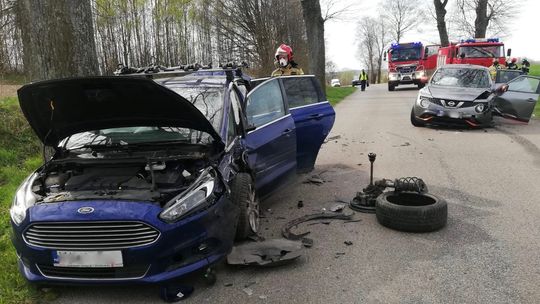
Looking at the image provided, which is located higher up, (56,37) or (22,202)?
(56,37)

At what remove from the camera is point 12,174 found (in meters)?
7.36

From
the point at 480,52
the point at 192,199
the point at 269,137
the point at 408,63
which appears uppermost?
the point at 480,52

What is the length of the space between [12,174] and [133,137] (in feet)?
11.9

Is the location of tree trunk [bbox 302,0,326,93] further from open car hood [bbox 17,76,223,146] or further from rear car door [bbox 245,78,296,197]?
open car hood [bbox 17,76,223,146]

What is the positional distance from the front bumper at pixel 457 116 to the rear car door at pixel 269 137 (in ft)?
23.4

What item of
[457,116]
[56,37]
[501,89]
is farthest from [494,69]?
[56,37]

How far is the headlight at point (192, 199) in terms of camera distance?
368 centimetres

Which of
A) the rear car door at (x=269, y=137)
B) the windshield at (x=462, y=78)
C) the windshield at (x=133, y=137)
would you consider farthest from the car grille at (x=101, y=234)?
the windshield at (x=462, y=78)

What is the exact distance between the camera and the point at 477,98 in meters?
12.4

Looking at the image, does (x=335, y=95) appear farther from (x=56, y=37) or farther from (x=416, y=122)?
(x=56, y=37)

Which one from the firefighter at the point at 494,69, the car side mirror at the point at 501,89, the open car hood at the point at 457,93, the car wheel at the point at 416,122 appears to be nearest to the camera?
the open car hood at the point at 457,93

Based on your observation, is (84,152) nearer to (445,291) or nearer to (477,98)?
(445,291)

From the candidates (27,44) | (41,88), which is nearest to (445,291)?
(41,88)

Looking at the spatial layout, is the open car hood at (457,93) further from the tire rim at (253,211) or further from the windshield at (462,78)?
the tire rim at (253,211)
